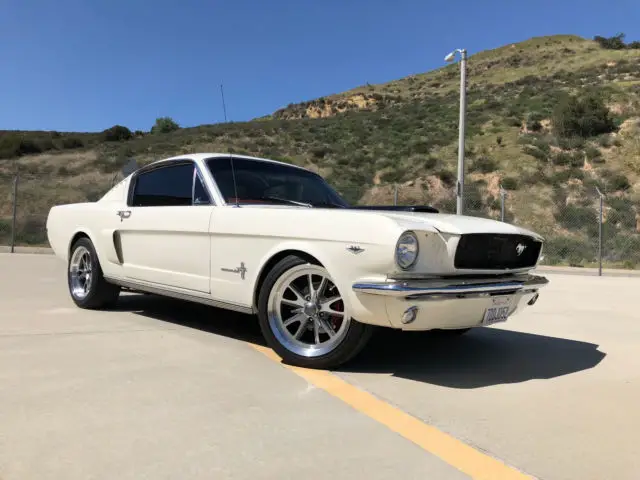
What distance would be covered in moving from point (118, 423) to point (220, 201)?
208 cm

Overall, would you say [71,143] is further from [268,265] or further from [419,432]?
[419,432]

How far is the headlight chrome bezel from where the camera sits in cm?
337

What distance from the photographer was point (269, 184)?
488 centimetres

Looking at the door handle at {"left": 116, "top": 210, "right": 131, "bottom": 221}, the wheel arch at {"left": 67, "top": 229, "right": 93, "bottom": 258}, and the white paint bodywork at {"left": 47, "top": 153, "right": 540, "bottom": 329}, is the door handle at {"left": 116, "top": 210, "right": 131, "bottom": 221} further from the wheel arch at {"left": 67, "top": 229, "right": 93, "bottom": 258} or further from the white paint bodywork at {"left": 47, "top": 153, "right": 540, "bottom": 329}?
the wheel arch at {"left": 67, "top": 229, "right": 93, "bottom": 258}

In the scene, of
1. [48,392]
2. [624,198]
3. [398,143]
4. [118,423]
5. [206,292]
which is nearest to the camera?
[118,423]

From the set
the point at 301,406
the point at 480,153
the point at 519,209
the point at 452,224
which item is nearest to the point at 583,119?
the point at 480,153

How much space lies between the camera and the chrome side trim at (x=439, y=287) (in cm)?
332

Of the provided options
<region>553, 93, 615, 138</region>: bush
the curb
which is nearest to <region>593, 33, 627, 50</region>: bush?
<region>553, 93, 615, 138</region>: bush

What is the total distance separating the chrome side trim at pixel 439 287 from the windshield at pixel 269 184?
154 centimetres

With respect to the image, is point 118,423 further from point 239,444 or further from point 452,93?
point 452,93

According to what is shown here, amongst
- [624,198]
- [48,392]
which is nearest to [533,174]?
[624,198]

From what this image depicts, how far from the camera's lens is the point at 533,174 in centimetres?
2611

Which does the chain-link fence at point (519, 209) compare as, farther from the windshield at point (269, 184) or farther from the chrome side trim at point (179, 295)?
the chrome side trim at point (179, 295)

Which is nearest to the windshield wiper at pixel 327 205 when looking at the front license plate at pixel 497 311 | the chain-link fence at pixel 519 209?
the front license plate at pixel 497 311
